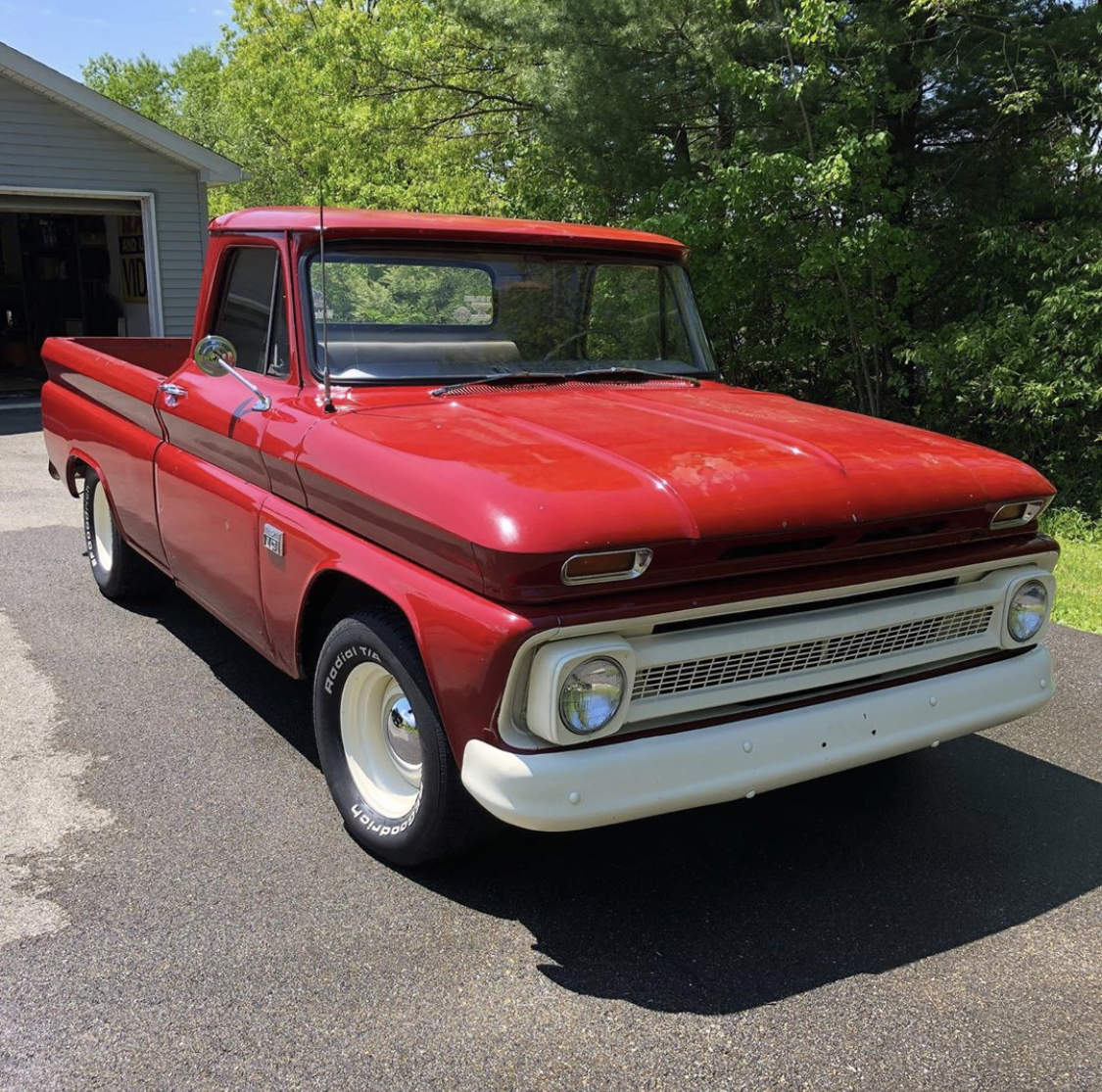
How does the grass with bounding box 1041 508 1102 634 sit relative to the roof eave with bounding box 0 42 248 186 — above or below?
below

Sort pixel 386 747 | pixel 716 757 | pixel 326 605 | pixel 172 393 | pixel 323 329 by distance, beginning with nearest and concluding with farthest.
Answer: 1. pixel 716 757
2. pixel 386 747
3. pixel 326 605
4. pixel 323 329
5. pixel 172 393

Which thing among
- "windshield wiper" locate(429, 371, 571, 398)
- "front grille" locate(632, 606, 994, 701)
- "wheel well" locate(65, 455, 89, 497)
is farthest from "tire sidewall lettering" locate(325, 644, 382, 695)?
"wheel well" locate(65, 455, 89, 497)

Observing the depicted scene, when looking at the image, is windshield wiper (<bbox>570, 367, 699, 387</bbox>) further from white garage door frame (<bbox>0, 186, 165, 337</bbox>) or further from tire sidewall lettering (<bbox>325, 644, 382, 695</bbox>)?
white garage door frame (<bbox>0, 186, 165, 337</bbox>)

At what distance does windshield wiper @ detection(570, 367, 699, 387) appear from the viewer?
13.3 ft

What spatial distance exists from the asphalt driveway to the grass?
5.71 ft

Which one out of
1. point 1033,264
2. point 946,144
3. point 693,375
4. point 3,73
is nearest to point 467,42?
point 3,73

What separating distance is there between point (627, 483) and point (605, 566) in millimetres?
258

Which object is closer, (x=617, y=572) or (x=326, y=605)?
(x=617, y=572)

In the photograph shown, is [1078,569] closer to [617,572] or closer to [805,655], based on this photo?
[805,655]

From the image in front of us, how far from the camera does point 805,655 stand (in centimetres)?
296

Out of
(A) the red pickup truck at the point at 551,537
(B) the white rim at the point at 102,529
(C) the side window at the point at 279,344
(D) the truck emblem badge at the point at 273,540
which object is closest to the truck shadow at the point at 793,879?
(A) the red pickup truck at the point at 551,537

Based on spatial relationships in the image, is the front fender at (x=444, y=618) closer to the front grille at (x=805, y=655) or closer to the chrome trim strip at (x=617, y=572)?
the chrome trim strip at (x=617, y=572)

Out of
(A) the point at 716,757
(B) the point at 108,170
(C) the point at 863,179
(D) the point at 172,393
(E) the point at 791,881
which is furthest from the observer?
(B) the point at 108,170

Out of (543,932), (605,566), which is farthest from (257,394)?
(543,932)
